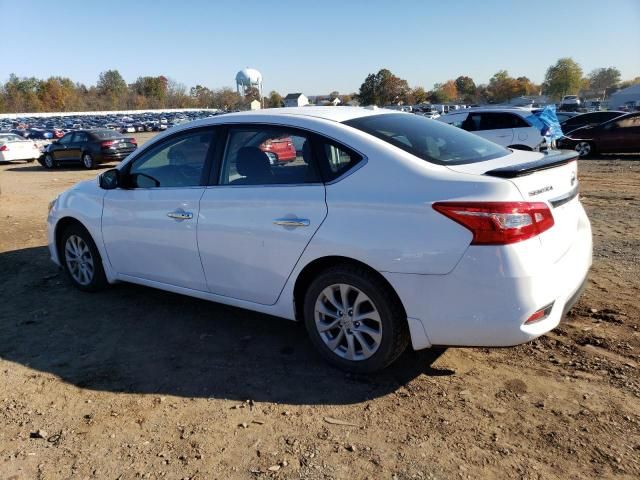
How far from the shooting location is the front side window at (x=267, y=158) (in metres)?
3.48

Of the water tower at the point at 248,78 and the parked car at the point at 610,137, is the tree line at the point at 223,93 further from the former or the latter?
the parked car at the point at 610,137

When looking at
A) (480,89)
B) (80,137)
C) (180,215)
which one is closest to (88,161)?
(80,137)

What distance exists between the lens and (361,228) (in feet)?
10.1

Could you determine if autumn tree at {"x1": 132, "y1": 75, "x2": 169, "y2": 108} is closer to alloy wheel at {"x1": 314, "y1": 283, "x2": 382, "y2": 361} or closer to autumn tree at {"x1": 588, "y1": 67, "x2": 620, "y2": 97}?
autumn tree at {"x1": 588, "y1": 67, "x2": 620, "y2": 97}

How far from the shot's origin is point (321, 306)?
343 centimetres

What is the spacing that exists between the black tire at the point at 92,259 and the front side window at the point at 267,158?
1.88 meters

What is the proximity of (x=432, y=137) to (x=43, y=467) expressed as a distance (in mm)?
3071

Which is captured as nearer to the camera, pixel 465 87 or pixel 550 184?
pixel 550 184

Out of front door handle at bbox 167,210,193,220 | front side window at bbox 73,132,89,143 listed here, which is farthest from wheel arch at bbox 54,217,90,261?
front side window at bbox 73,132,89,143

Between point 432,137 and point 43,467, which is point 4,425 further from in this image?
point 432,137

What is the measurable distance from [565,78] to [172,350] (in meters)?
132

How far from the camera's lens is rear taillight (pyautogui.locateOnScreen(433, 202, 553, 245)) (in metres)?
2.75

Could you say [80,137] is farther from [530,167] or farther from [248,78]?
[248,78]

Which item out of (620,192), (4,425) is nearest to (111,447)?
(4,425)
